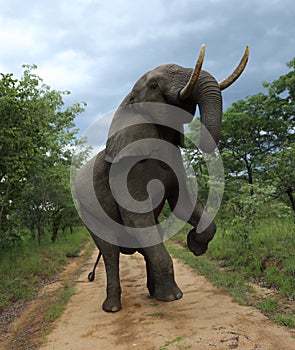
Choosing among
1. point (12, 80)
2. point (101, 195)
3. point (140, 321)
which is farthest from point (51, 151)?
point (140, 321)

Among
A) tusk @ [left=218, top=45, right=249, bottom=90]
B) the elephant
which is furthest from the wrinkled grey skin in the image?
tusk @ [left=218, top=45, right=249, bottom=90]

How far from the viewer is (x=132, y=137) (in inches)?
149

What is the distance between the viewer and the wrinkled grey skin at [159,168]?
11.0 feet

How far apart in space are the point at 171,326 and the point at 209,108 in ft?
7.26

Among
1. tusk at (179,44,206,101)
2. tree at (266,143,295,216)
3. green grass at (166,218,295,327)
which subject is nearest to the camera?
tusk at (179,44,206,101)

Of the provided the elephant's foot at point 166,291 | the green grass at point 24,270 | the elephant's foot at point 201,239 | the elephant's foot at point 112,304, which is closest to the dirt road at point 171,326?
the elephant's foot at point 112,304

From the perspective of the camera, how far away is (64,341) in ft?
11.3

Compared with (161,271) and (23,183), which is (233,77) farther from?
(23,183)

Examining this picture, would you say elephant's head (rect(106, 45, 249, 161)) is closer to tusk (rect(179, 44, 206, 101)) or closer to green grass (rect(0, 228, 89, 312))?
tusk (rect(179, 44, 206, 101))

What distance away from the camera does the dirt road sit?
2898mm

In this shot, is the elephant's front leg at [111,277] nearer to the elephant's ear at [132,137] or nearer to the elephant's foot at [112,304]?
the elephant's foot at [112,304]

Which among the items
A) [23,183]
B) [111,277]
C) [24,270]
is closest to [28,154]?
[23,183]

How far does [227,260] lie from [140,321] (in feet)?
13.4

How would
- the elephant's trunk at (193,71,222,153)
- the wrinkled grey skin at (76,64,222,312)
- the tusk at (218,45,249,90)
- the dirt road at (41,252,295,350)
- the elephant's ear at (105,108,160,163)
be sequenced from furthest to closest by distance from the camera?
the elephant's ear at (105,108,160,163), the tusk at (218,45,249,90), the wrinkled grey skin at (76,64,222,312), the elephant's trunk at (193,71,222,153), the dirt road at (41,252,295,350)
